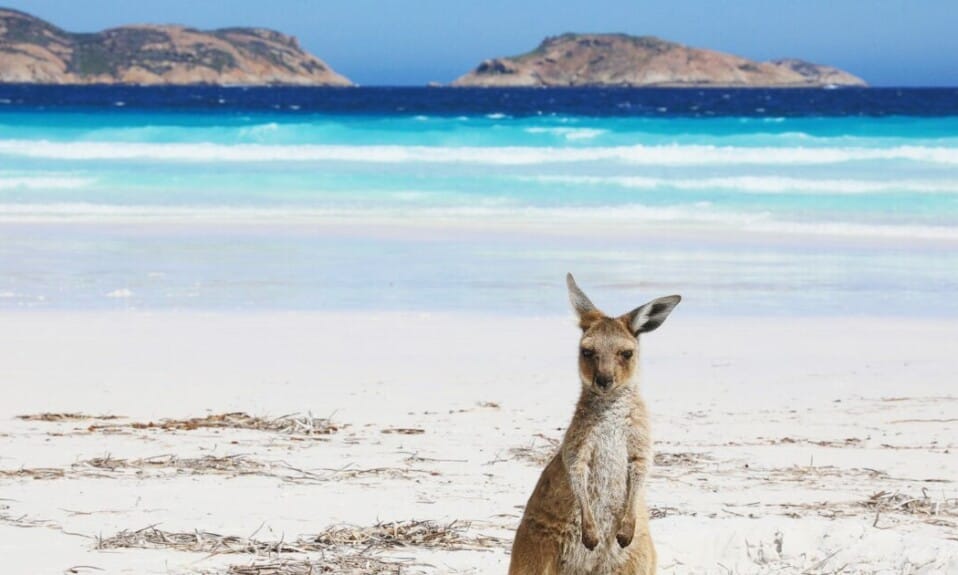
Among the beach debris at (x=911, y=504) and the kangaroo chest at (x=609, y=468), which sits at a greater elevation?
the kangaroo chest at (x=609, y=468)

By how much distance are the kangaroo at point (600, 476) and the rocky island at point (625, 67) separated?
136 metres

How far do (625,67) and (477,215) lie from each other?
122 m

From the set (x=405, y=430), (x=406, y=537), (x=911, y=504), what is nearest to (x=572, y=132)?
(x=405, y=430)

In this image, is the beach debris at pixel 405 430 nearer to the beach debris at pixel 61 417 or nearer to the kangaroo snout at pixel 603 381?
the beach debris at pixel 61 417

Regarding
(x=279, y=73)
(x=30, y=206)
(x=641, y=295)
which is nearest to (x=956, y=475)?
(x=641, y=295)

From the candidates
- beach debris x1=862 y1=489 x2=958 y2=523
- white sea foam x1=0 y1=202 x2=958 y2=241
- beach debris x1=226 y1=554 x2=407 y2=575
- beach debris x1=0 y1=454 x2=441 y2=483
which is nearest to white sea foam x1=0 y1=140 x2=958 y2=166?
white sea foam x1=0 y1=202 x2=958 y2=241

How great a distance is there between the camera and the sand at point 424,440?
4840mm

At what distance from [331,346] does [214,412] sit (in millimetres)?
2154

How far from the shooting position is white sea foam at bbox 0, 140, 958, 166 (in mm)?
29328

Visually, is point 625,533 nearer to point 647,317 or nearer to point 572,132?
point 647,317

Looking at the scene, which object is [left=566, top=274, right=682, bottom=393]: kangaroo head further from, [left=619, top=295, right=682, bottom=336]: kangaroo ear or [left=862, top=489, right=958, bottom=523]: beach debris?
[left=862, top=489, right=958, bottom=523]: beach debris

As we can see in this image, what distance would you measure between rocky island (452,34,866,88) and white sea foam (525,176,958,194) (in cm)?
11350

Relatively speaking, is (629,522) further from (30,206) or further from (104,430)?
(30,206)

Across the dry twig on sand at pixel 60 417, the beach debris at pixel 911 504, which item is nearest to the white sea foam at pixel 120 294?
the dry twig on sand at pixel 60 417
